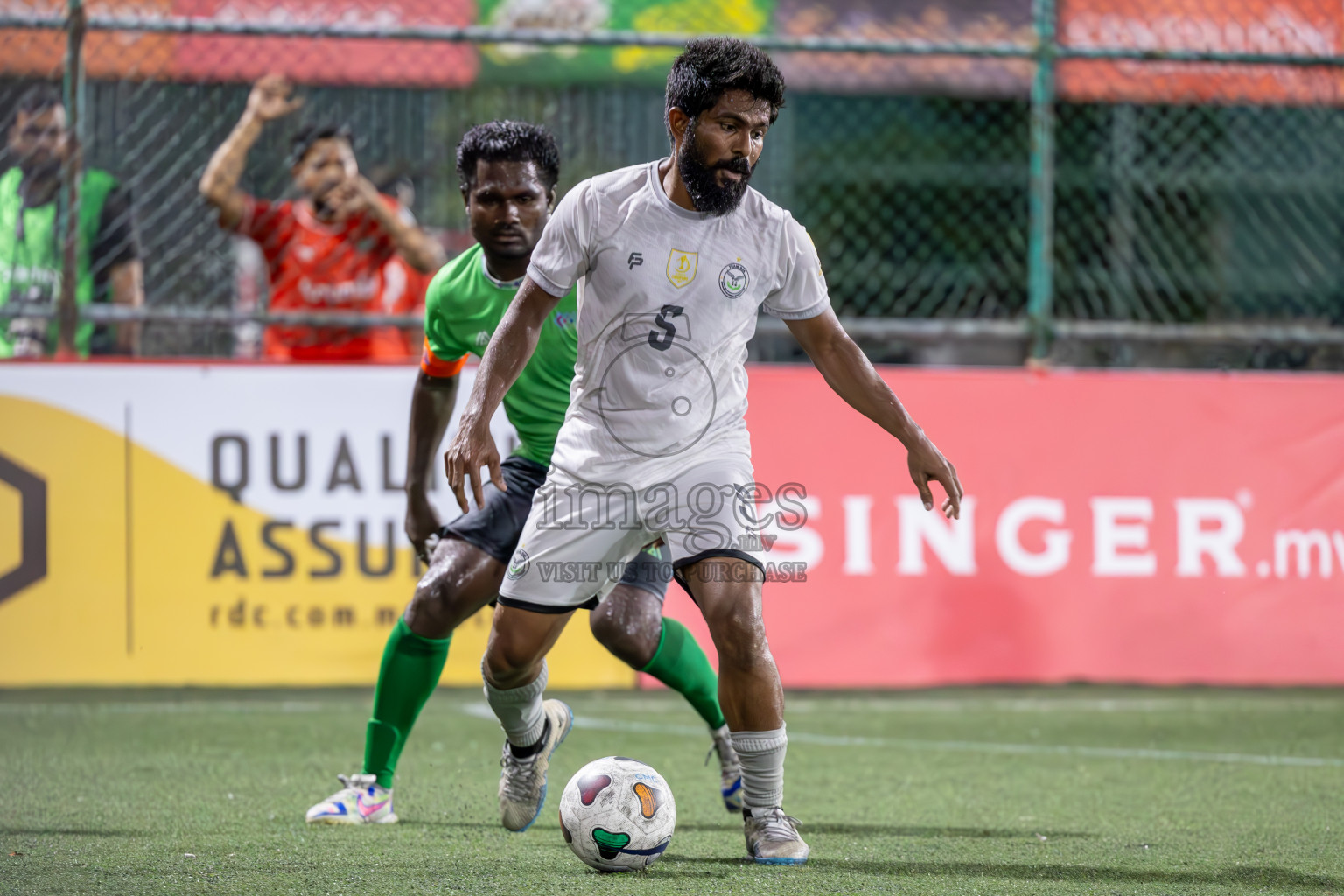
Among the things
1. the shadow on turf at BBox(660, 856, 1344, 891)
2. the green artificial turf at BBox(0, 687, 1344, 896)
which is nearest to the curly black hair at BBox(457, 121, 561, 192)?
the green artificial turf at BBox(0, 687, 1344, 896)

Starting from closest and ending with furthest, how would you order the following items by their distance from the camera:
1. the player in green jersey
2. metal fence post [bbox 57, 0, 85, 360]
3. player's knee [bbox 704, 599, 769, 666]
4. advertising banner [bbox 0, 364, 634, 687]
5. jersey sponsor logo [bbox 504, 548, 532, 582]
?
player's knee [bbox 704, 599, 769, 666]
jersey sponsor logo [bbox 504, 548, 532, 582]
the player in green jersey
advertising banner [bbox 0, 364, 634, 687]
metal fence post [bbox 57, 0, 85, 360]

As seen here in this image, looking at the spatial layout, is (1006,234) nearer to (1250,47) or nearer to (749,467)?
(1250,47)

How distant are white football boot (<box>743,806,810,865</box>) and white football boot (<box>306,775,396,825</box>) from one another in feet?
3.78

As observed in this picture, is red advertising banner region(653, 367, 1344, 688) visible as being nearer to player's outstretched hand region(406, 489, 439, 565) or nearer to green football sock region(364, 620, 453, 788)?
player's outstretched hand region(406, 489, 439, 565)

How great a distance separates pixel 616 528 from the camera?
3967mm

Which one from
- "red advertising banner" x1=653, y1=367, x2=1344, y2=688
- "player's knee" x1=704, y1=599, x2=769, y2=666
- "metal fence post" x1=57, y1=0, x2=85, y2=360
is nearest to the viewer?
"player's knee" x1=704, y1=599, x2=769, y2=666

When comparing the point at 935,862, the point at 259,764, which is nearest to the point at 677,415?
the point at 935,862

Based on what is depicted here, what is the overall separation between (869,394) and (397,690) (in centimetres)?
167

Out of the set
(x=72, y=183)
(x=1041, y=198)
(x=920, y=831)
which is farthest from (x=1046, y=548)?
(x=72, y=183)

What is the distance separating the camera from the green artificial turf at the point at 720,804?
3719 mm

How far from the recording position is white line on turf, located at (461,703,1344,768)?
5.79 m

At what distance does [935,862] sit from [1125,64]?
18.5 ft

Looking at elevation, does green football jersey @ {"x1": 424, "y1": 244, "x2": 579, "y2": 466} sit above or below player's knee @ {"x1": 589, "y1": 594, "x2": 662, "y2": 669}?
above

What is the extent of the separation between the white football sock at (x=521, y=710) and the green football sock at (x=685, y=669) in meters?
0.45
